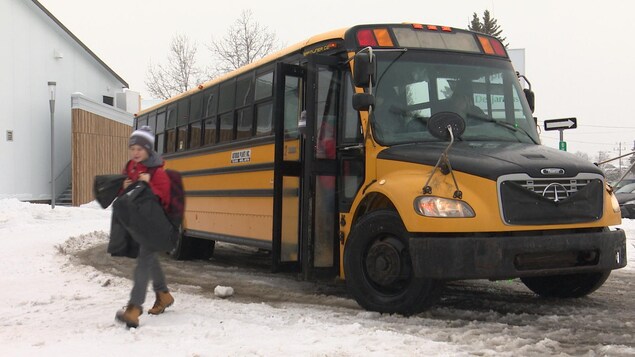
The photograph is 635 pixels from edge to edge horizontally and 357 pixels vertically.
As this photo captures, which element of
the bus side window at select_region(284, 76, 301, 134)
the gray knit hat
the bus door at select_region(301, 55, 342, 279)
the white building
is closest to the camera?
the gray knit hat

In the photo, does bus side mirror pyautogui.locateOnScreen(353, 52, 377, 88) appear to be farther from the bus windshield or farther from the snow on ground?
the snow on ground

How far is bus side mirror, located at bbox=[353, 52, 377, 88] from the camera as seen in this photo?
213 inches

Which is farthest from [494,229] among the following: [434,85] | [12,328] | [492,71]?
[12,328]

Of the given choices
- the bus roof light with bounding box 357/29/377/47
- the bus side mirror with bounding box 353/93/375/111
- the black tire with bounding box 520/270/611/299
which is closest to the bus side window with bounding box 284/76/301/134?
the bus roof light with bounding box 357/29/377/47

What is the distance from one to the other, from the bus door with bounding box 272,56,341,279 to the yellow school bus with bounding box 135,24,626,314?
0.01 m

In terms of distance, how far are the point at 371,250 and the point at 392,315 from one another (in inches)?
23.1

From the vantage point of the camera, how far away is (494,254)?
4.79m

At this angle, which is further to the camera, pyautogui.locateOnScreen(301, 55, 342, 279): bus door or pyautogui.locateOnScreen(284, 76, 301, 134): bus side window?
pyautogui.locateOnScreen(284, 76, 301, 134): bus side window

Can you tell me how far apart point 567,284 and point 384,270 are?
7.10 ft

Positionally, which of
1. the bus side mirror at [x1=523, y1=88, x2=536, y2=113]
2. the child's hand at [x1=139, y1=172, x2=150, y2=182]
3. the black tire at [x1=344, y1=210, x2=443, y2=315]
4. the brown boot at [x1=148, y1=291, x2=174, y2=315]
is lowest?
the brown boot at [x1=148, y1=291, x2=174, y2=315]

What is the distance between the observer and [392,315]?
205 inches

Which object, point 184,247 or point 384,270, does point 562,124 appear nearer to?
point 184,247

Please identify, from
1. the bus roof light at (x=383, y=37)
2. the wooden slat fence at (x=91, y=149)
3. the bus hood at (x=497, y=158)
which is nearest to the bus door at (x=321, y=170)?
the bus roof light at (x=383, y=37)

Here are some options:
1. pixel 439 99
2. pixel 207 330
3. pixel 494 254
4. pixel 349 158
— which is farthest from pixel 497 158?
pixel 207 330
